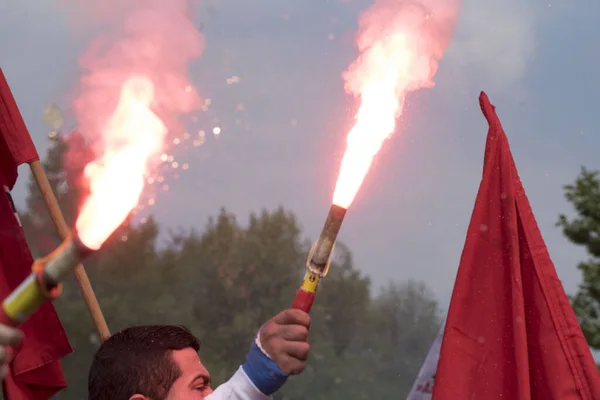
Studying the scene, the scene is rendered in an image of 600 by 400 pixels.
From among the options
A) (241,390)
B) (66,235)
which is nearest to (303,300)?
(241,390)

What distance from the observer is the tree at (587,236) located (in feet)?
66.7

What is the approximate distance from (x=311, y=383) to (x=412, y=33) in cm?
3702

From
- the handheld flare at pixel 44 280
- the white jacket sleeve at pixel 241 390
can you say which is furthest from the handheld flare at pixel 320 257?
the handheld flare at pixel 44 280

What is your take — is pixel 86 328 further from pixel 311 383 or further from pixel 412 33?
pixel 412 33

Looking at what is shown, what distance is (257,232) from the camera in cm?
4331

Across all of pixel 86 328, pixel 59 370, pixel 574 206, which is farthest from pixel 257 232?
pixel 59 370

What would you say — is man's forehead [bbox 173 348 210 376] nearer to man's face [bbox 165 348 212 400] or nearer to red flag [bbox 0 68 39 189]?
man's face [bbox 165 348 212 400]

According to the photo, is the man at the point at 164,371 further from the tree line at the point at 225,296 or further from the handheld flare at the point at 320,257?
the tree line at the point at 225,296

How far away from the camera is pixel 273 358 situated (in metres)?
2.60

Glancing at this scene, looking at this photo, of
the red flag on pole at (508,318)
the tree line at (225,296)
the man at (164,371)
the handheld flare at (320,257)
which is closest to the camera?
the handheld flare at (320,257)

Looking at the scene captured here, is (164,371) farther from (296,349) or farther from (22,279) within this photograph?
(22,279)

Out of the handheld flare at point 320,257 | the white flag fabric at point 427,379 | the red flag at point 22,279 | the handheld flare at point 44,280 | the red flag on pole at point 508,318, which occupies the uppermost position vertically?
the red flag at point 22,279

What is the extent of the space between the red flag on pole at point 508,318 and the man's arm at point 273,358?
3.58 feet

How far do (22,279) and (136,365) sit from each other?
71.4 inches
